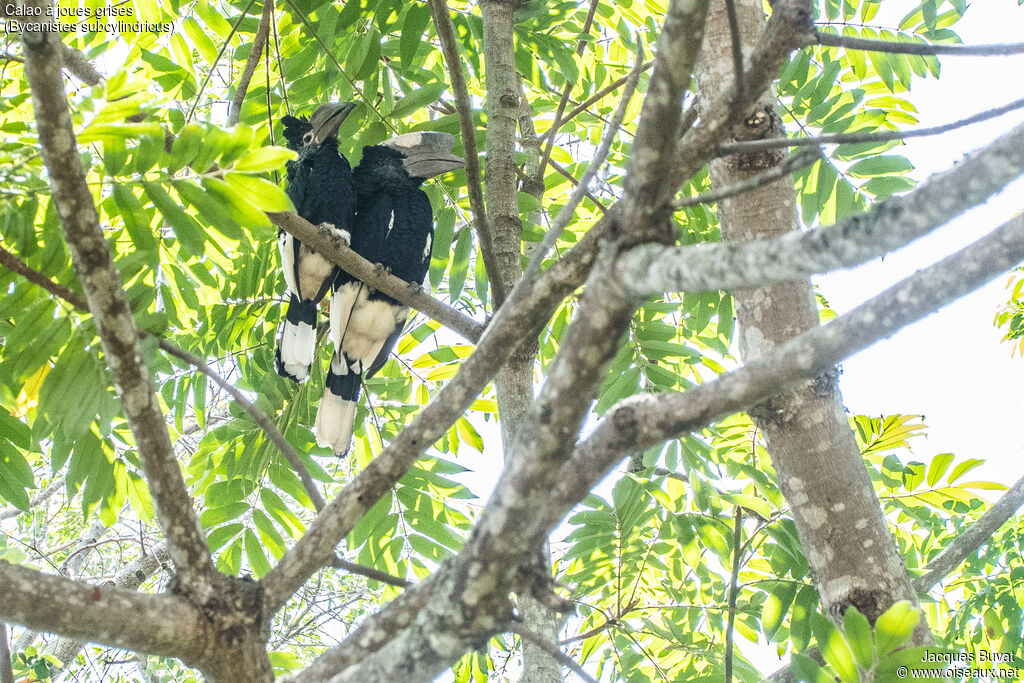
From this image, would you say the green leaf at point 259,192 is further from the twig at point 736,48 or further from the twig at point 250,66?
the twig at point 250,66

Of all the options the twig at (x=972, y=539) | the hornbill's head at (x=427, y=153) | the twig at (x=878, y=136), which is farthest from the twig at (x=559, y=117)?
the twig at (x=878, y=136)

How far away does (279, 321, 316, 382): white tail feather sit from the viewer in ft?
11.0

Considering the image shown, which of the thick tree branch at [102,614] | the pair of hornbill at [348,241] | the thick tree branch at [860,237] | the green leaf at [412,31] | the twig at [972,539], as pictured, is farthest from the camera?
the pair of hornbill at [348,241]

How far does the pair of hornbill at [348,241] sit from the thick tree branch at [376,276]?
0.44 metres

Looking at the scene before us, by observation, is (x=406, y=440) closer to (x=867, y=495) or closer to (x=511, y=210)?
(x=867, y=495)

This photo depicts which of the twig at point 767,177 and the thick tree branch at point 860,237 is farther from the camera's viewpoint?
the twig at point 767,177

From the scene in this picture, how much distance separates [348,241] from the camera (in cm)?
403

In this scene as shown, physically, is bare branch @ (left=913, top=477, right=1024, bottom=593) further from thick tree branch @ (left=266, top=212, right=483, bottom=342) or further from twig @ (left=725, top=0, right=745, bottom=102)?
twig @ (left=725, top=0, right=745, bottom=102)

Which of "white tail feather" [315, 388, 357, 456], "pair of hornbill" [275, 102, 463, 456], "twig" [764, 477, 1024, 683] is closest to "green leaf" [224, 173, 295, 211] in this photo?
"pair of hornbill" [275, 102, 463, 456]

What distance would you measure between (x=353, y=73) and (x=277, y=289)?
111 cm

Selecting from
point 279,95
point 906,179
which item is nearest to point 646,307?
point 906,179

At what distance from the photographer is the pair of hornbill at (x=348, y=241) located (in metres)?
3.53

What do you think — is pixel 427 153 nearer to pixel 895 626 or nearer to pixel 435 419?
pixel 435 419

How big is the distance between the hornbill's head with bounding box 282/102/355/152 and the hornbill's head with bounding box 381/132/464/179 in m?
0.28
